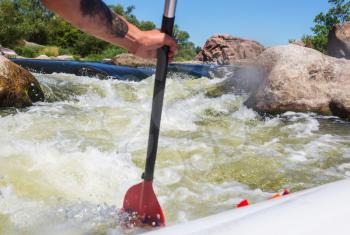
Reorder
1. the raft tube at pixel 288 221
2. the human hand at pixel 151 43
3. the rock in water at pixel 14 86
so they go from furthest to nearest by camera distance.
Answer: the rock in water at pixel 14 86 < the human hand at pixel 151 43 < the raft tube at pixel 288 221

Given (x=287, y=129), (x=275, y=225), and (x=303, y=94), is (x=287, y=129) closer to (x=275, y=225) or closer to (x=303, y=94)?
(x=303, y=94)

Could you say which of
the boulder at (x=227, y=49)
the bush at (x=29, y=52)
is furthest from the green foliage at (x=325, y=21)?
the bush at (x=29, y=52)

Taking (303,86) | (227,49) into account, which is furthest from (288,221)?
(227,49)

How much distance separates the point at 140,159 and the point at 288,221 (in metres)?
3.21

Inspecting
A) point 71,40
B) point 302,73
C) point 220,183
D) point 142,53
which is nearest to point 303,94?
point 302,73

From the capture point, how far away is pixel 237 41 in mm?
37031

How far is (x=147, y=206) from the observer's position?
7.18 feet

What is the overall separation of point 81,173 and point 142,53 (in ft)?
5.91

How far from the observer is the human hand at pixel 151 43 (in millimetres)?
1814

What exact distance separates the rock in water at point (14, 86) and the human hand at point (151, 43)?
461cm

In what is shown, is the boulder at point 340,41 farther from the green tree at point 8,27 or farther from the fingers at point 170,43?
the green tree at point 8,27

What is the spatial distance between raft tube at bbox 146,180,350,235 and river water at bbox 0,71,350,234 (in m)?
1.30

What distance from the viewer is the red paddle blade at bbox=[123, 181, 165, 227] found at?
217cm

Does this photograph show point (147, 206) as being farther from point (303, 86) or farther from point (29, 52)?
point (29, 52)
